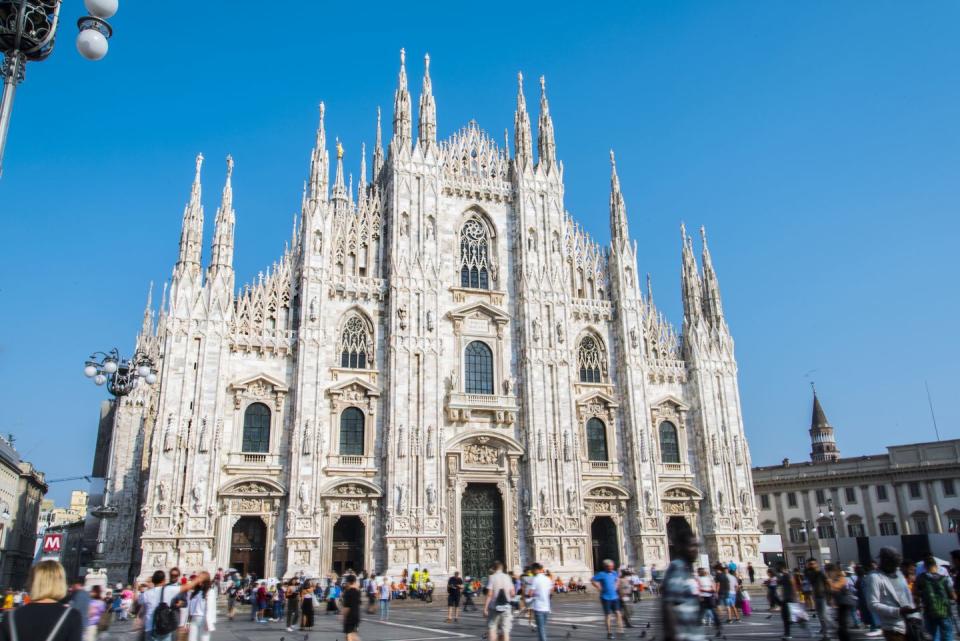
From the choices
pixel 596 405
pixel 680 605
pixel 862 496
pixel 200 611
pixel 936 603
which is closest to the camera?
pixel 680 605

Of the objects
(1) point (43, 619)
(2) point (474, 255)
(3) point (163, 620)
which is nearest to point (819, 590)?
(3) point (163, 620)

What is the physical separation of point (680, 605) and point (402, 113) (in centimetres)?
3661

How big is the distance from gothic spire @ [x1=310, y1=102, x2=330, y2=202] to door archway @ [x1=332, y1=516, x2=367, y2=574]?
15.0m

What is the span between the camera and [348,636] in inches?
513

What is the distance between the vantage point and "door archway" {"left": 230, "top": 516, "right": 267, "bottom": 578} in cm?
3197

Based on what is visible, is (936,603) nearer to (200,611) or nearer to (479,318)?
(200,611)

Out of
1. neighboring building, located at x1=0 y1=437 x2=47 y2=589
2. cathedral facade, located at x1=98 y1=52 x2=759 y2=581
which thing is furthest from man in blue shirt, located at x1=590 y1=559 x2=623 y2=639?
neighboring building, located at x1=0 y1=437 x2=47 y2=589

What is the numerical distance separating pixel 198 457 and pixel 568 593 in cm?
1674

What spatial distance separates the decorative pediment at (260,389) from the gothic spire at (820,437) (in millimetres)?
80792

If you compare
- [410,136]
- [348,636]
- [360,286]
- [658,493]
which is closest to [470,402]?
[360,286]

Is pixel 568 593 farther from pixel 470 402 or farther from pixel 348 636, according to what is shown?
pixel 348 636

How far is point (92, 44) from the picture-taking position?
10773 mm

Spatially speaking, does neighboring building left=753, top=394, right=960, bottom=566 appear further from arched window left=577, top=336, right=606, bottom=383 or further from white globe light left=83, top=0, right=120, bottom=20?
white globe light left=83, top=0, right=120, bottom=20

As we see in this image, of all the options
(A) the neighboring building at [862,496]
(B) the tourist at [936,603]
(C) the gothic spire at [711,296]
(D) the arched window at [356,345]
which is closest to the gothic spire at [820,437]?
(A) the neighboring building at [862,496]
